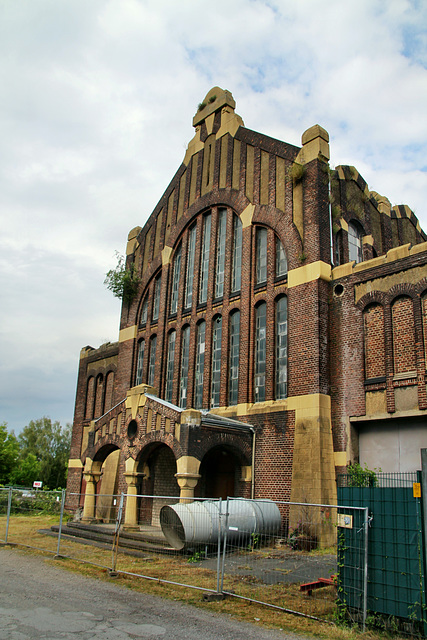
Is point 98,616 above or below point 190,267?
below

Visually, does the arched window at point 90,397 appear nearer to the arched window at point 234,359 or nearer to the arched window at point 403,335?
the arched window at point 234,359

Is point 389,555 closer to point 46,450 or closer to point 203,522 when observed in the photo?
point 203,522

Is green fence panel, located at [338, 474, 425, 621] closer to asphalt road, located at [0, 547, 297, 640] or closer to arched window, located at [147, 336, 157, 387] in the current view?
asphalt road, located at [0, 547, 297, 640]

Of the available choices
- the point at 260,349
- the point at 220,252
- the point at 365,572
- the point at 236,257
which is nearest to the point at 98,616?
the point at 365,572

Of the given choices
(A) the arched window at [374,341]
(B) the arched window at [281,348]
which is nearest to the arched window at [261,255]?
(B) the arched window at [281,348]

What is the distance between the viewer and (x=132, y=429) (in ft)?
61.2

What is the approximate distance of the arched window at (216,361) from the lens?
66.9ft

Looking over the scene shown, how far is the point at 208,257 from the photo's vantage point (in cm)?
2259

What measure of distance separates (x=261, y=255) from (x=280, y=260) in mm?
1068

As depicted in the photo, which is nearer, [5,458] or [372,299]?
[372,299]

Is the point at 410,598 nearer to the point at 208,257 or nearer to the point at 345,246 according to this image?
the point at 345,246

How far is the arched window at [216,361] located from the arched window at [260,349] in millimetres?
1957

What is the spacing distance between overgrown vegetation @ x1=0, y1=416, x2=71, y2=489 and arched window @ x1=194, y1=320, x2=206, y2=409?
33.9 meters

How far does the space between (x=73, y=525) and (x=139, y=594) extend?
10778 mm
